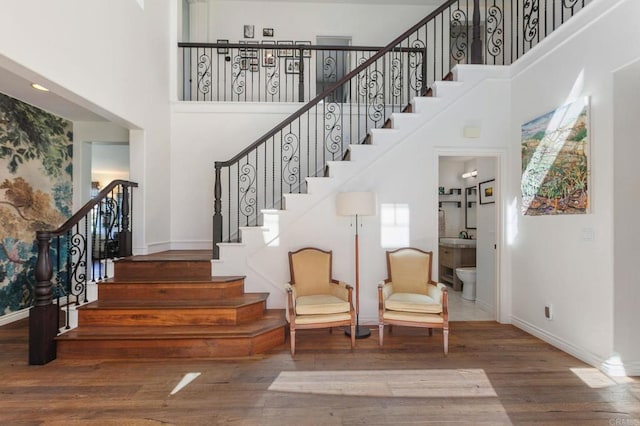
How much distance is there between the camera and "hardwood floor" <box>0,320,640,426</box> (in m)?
2.38

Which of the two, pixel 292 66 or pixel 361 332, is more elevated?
pixel 292 66

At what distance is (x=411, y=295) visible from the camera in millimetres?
3938

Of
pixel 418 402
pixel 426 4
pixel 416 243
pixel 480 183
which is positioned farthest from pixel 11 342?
pixel 426 4

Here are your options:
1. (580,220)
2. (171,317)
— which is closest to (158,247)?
(171,317)

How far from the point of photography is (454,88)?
436 cm

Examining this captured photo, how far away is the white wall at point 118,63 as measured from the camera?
9.10 ft

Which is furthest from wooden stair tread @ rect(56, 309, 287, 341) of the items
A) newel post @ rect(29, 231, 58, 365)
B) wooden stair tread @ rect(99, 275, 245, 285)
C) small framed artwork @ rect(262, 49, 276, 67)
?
small framed artwork @ rect(262, 49, 276, 67)

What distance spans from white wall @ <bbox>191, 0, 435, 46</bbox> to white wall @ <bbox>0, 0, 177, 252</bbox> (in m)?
1.35

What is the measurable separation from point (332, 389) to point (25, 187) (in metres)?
4.62

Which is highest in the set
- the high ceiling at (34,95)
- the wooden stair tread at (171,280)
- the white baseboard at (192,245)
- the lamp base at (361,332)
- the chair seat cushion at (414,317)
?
the high ceiling at (34,95)

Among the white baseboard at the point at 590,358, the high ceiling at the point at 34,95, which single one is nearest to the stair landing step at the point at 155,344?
the high ceiling at the point at 34,95

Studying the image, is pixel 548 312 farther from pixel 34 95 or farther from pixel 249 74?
pixel 34 95

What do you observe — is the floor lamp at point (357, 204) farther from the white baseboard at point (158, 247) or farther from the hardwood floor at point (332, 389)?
the white baseboard at point (158, 247)

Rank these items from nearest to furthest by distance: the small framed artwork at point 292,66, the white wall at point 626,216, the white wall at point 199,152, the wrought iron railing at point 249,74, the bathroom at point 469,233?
the white wall at point 626,216 < the bathroom at point 469,233 < the white wall at point 199,152 < the wrought iron railing at point 249,74 < the small framed artwork at point 292,66
